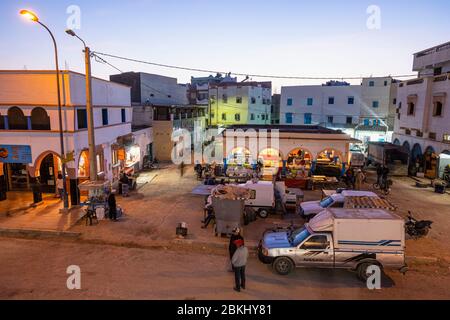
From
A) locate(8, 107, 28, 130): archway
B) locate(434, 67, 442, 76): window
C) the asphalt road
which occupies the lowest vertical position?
the asphalt road

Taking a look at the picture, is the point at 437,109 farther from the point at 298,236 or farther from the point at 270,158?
the point at 298,236

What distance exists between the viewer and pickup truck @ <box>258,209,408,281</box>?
1004 centimetres

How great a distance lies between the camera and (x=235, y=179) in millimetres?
21953

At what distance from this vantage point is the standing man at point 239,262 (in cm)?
909

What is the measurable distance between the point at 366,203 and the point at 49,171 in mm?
16979

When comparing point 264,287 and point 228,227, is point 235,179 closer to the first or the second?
point 228,227

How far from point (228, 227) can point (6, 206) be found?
11885mm

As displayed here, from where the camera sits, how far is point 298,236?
10977 millimetres

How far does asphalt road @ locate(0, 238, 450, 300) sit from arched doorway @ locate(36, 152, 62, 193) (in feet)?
23.5

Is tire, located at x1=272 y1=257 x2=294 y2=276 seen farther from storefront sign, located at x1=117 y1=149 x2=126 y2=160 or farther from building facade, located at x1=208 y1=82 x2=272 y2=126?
building facade, located at x1=208 y1=82 x2=272 y2=126

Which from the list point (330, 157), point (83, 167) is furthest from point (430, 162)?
point (83, 167)

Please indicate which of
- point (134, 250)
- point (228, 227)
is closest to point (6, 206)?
point (134, 250)

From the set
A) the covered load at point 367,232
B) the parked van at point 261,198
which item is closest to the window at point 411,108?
the parked van at point 261,198

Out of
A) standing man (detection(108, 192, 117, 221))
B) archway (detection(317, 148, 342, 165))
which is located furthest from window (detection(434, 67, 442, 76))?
standing man (detection(108, 192, 117, 221))
